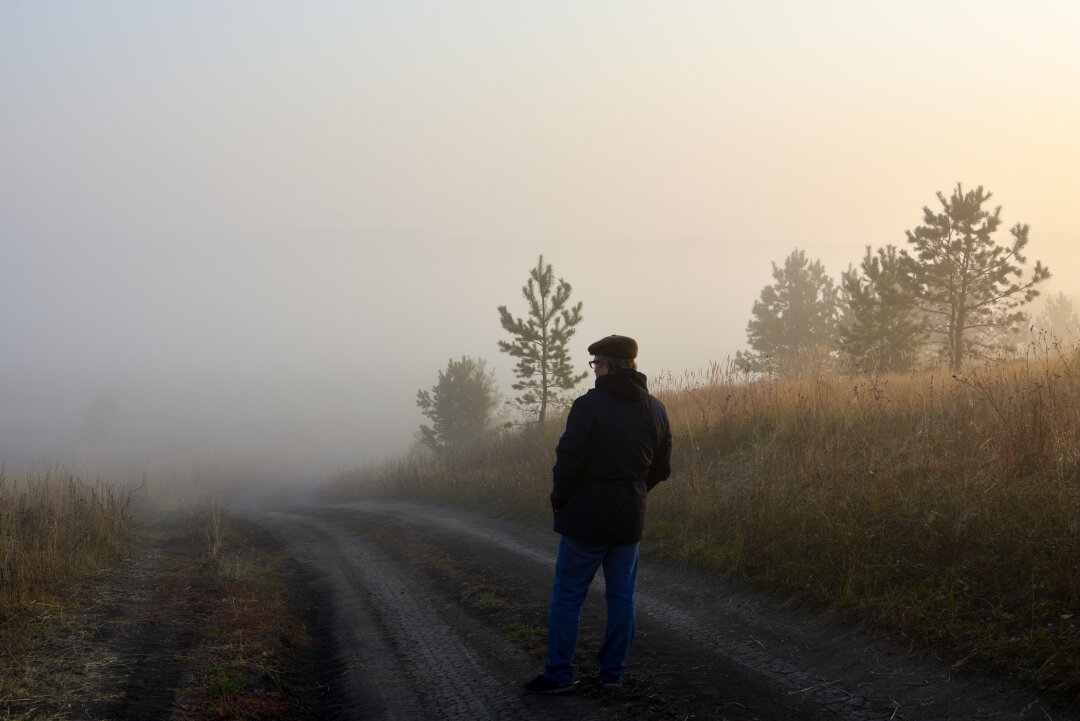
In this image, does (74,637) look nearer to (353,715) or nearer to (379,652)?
(379,652)

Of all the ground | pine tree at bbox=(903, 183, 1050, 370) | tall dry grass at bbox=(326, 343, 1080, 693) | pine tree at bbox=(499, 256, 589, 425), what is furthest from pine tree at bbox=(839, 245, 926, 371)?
the ground

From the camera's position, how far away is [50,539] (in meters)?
9.96

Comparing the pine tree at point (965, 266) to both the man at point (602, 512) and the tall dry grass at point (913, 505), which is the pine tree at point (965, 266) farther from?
the man at point (602, 512)

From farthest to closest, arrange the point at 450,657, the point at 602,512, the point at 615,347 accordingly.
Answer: the point at 450,657 < the point at 615,347 < the point at 602,512

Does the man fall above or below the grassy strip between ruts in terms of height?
above

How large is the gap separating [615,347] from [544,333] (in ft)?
74.9

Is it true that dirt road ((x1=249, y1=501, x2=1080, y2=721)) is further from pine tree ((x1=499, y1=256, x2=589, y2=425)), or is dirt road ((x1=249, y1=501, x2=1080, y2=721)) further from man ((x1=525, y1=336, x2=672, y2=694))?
pine tree ((x1=499, y1=256, x2=589, y2=425))

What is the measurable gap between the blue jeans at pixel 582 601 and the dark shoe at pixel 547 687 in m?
0.04

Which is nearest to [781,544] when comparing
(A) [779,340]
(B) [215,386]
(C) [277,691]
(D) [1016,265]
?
(C) [277,691]

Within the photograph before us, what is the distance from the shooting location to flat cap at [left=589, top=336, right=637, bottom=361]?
5.34m

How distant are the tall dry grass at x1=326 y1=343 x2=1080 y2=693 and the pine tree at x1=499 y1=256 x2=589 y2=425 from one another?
14.7 metres

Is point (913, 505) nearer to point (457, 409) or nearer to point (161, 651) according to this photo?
point (161, 651)

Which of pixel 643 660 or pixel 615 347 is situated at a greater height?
pixel 615 347

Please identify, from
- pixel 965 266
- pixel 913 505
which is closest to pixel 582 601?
pixel 913 505
